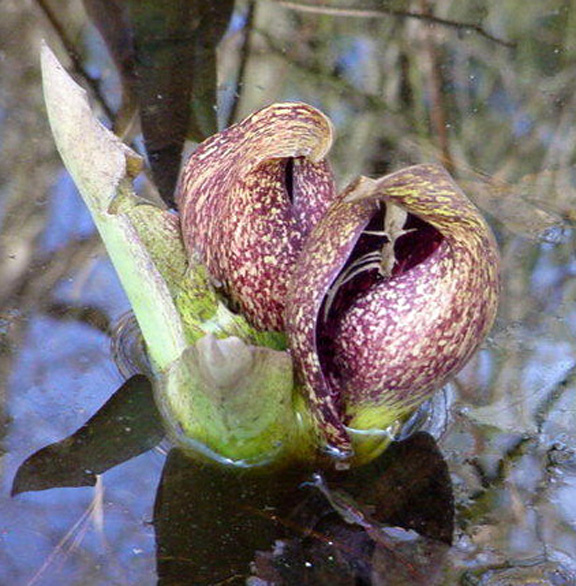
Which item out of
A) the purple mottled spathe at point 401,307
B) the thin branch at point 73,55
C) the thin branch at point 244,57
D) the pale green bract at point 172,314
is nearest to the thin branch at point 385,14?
the thin branch at point 244,57

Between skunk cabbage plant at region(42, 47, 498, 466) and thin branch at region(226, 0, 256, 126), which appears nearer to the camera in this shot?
skunk cabbage plant at region(42, 47, 498, 466)

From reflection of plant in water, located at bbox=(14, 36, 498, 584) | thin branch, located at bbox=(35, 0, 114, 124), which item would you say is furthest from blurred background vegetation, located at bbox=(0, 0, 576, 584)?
reflection of plant in water, located at bbox=(14, 36, 498, 584)

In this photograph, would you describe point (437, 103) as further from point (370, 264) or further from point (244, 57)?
point (370, 264)

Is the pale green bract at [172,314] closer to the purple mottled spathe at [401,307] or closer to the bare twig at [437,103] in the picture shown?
the purple mottled spathe at [401,307]

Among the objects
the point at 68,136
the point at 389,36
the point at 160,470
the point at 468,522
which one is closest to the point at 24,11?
the point at 389,36

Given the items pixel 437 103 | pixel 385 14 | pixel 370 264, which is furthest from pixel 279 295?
pixel 385 14

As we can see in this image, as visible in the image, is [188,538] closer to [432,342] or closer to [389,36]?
[432,342]

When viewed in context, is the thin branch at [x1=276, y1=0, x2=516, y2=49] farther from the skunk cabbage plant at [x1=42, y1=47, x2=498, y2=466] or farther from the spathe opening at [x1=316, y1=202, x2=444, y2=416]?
the spathe opening at [x1=316, y1=202, x2=444, y2=416]
